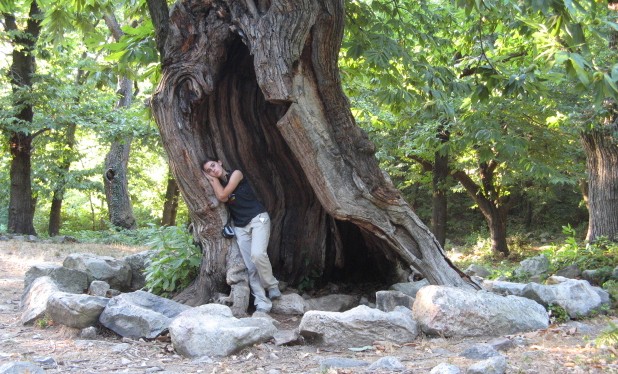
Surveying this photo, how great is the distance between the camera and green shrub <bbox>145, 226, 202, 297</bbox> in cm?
725

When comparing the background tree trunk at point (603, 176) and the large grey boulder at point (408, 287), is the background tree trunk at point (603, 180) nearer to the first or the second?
the background tree trunk at point (603, 176)

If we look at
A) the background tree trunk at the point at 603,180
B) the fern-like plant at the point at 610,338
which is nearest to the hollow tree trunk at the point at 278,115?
the fern-like plant at the point at 610,338

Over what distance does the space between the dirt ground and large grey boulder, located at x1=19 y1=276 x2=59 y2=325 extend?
0.47 feet

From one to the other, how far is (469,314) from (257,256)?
2522mm

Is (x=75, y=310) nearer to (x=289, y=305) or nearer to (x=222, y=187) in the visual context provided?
(x=222, y=187)

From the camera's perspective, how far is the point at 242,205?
22.7ft

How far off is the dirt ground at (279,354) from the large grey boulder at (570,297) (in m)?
0.28

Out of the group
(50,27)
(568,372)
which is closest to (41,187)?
(50,27)

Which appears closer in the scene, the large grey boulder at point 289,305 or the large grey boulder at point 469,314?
the large grey boulder at point 469,314

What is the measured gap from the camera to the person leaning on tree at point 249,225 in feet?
22.1

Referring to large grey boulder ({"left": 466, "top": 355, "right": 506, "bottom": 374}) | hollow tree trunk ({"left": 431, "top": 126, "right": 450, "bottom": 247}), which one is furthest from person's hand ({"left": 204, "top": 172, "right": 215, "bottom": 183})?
hollow tree trunk ({"left": 431, "top": 126, "right": 450, "bottom": 247})

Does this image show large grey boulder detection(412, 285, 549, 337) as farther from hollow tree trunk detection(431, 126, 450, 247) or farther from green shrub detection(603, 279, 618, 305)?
hollow tree trunk detection(431, 126, 450, 247)

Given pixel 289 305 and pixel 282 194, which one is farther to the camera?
pixel 282 194

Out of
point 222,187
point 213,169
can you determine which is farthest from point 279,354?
point 213,169
